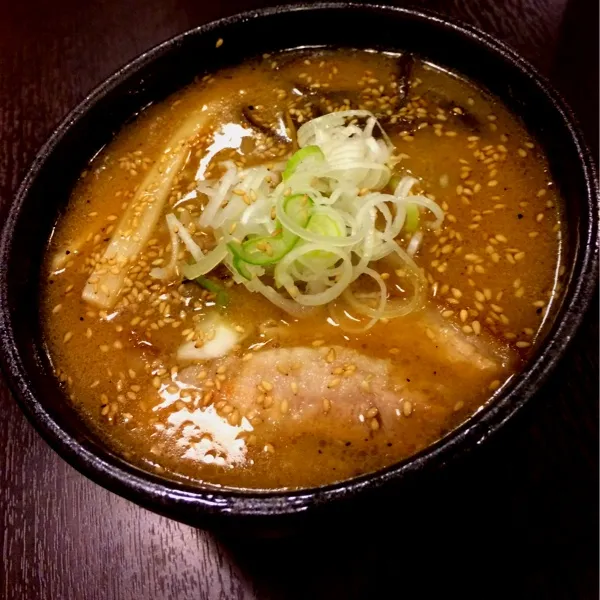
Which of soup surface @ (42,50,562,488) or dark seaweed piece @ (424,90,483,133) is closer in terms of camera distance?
soup surface @ (42,50,562,488)

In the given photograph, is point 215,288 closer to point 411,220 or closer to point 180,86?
point 411,220

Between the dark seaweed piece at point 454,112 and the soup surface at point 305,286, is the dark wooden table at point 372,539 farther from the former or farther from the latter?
the dark seaweed piece at point 454,112

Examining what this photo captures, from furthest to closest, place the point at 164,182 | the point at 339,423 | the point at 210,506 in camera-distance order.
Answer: the point at 164,182 → the point at 339,423 → the point at 210,506

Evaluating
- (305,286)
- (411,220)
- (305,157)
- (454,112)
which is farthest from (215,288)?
(454,112)

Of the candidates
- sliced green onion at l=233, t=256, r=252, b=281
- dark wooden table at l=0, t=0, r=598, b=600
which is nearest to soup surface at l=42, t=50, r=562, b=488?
sliced green onion at l=233, t=256, r=252, b=281

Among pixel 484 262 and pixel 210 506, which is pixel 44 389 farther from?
pixel 484 262

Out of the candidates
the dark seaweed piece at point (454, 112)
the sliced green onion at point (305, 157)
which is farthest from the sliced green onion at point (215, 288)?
the dark seaweed piece at point (454, 112)

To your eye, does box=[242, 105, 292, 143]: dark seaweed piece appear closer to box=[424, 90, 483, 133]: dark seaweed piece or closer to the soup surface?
the soup surface

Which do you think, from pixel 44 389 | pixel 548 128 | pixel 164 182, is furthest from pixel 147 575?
pixel 548 128
